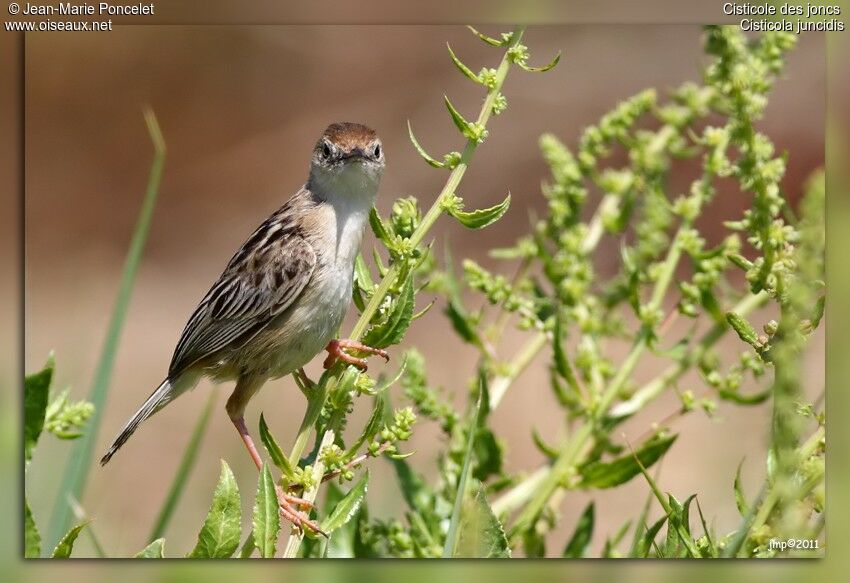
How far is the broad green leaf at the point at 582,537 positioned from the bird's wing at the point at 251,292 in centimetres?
139

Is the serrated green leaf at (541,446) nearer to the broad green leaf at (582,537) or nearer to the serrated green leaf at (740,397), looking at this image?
the broad green leaf at (582,537)

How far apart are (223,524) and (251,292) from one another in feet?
4.72

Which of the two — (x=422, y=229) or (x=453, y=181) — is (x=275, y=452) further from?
(x=453, y=181)

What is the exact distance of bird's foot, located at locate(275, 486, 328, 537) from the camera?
2.95 m

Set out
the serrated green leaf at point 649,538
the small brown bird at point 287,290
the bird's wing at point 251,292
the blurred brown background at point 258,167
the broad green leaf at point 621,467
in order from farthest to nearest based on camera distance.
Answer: the blurred brown background at point 258,167
the bird's wing at point 251,292
the small brown bird at point 287,290
the broad green leaf at point 621,467
the serrated green leaf at point 649,538

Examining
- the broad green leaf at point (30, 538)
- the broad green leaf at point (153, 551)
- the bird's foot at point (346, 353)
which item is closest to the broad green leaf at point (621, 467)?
the bird's foot at point (346, 353)

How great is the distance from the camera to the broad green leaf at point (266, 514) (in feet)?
9.28

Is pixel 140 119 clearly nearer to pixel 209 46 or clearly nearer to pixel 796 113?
pixel 209 46

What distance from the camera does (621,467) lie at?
3824 mm

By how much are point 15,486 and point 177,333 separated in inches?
132

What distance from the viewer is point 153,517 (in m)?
5.89

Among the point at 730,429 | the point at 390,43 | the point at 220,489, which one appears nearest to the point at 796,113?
the point at 730,429

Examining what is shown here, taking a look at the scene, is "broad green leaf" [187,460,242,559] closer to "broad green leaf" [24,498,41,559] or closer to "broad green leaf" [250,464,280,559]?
"broad green leaf" [250,464,280,559]

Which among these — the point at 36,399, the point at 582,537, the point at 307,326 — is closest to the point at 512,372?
the point at 582,537
